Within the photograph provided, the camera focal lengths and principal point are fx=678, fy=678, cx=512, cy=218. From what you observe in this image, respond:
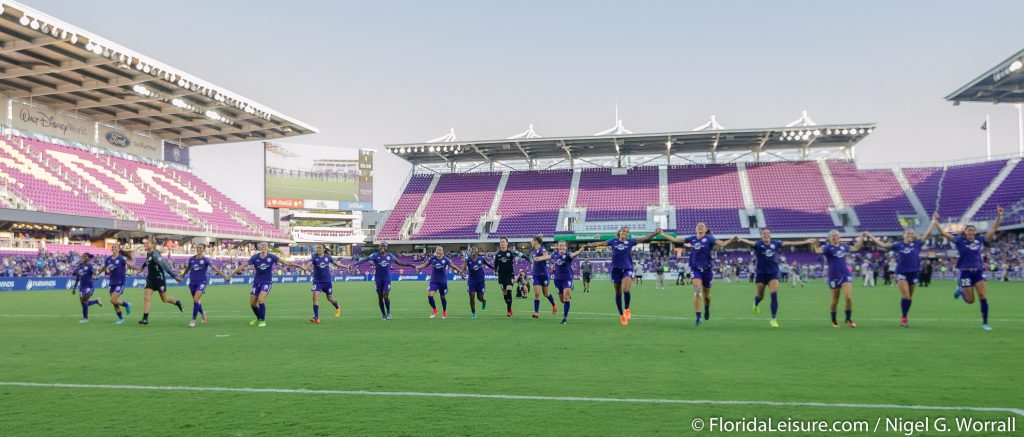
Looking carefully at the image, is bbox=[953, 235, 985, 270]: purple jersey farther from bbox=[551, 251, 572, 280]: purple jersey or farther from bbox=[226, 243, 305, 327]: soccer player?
bbox=[226, 243, 305, 327]: soccer player

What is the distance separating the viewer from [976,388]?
7.24 metres

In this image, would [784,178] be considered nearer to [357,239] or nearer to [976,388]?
[357,239]

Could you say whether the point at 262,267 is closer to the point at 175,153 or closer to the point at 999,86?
the point at 999,86

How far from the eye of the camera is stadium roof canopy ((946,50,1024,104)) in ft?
153

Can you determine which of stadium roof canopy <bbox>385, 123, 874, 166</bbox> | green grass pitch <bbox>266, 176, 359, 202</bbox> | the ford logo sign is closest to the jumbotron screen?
green grass pitch <bbox>266, 176, 359, 202</bbox>

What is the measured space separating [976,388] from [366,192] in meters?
77.8

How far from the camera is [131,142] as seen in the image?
6544 centimetres

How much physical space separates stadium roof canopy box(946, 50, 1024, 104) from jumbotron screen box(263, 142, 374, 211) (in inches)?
2358

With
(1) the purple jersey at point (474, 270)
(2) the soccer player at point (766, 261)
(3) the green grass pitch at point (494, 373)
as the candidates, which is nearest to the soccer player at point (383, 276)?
(3) the green grass pitch at point (494, 373)

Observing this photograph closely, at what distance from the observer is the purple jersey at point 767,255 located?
14.7 m

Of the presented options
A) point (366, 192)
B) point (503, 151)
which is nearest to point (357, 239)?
point (366, 192)

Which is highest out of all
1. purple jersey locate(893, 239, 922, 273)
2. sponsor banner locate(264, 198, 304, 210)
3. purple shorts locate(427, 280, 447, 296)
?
sponsor banner locate(264, 198, 304, 210)

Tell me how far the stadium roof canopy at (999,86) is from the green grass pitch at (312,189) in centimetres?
6083

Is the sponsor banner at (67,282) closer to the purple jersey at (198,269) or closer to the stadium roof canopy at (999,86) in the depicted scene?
the purple jersey at (198,269)
